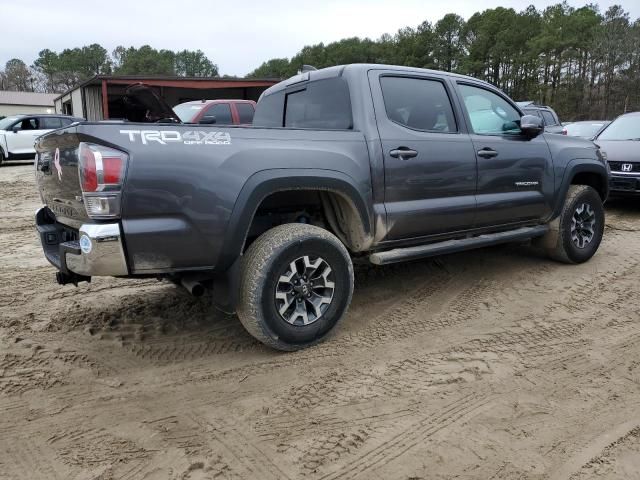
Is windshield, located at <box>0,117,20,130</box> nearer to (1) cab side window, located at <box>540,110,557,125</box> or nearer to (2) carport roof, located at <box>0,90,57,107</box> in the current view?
(1) cab side window, located at <box>540,110,557,125</box>

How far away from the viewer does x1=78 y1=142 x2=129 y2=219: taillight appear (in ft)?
9.12

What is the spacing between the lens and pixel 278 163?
3291mm

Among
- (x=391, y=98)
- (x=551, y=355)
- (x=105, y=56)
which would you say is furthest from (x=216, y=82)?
(x=105, y=56)

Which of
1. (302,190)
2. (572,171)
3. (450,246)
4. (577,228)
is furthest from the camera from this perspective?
(577,228)

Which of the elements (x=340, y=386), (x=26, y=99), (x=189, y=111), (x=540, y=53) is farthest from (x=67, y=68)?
(x=340, y=386)

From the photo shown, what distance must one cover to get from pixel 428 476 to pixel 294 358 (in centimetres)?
132

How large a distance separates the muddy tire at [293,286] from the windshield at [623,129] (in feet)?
25.7

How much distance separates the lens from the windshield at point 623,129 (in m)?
9.11

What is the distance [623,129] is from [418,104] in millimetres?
7059

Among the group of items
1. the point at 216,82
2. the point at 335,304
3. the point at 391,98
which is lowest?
the point at 335,304

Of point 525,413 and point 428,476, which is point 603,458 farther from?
point 428,476

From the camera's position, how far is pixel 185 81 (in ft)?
71.9

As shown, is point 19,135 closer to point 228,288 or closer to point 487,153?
point 228,288

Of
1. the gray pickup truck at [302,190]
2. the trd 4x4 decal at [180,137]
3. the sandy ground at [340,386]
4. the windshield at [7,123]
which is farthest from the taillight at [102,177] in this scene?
the windshield at [7,123]
